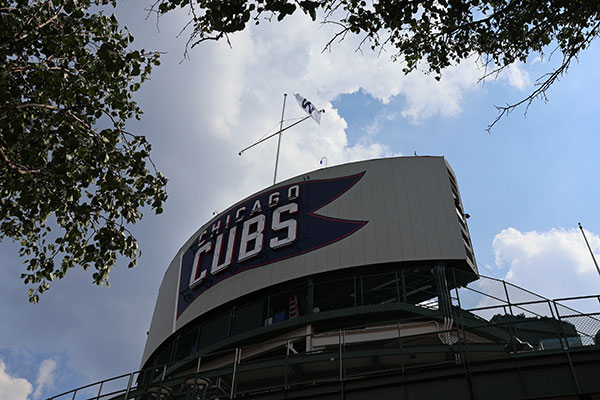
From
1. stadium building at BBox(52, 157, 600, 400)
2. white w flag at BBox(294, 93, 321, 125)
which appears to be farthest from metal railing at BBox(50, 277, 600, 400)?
white w flag at BBox(294, 93, 321, 125)

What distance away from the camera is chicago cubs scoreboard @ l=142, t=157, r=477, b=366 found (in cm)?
2352

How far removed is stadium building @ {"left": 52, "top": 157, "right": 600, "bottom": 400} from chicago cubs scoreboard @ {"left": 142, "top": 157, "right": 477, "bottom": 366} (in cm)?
6

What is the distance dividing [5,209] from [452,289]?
16.7m

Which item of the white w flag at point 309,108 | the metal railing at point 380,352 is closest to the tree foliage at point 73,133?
the metal railing at point 380,352

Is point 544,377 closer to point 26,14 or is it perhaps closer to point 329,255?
point 329,255

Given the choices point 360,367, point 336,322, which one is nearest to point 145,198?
point 360,367

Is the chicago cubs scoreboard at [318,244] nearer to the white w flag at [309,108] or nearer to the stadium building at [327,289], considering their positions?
the stadium building at [327,289]

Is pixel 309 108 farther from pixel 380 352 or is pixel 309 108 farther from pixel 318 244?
pixel 380 352

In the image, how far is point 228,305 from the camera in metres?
26.5

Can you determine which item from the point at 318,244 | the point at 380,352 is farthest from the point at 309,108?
the point at 380,352

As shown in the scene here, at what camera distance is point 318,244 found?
25.0 meters

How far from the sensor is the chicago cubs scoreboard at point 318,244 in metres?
23.5

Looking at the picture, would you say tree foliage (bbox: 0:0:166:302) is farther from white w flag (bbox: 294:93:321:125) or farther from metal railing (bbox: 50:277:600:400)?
white w flag (bbox: 294:93:321:125)

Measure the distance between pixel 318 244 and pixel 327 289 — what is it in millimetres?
2241
